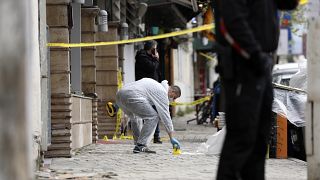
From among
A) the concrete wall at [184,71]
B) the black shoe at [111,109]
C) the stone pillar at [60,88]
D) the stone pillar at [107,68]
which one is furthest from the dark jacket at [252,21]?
the concrete wall at [184,71]

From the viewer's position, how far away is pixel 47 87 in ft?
36.8

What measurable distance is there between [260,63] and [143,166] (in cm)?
495

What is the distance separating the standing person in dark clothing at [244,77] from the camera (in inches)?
226

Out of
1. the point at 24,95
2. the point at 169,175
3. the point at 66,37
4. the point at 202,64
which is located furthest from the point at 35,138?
the point at 202,64

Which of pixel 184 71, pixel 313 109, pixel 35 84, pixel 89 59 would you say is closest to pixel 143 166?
pixel 35 84

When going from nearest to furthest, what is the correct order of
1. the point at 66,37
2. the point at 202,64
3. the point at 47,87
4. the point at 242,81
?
the point at 242,81 < the point at 47,87 < the point at 66,37 < the point at 202,64

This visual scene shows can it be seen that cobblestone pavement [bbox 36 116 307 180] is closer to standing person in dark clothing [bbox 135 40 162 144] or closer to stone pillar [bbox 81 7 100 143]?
stone pillar [bbox 81 7 100 143]

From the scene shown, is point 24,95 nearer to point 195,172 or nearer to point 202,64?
point 195,172

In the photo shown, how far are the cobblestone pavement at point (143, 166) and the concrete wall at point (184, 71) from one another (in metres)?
23.8

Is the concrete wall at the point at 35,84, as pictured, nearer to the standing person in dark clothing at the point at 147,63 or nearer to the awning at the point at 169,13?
the standing person in dark clothing at the point at 147,63

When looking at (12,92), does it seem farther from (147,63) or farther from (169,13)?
(169,13)

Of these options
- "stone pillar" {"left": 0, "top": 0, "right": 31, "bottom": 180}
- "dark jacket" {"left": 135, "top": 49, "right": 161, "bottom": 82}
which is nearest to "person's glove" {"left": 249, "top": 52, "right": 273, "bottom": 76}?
"stone pillar" {"left": 0, "top": 0, "right": 31, "bottom": 180}

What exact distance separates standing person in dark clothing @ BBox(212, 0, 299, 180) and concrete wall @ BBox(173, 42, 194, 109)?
2997cm

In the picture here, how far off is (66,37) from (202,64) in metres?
38.8
